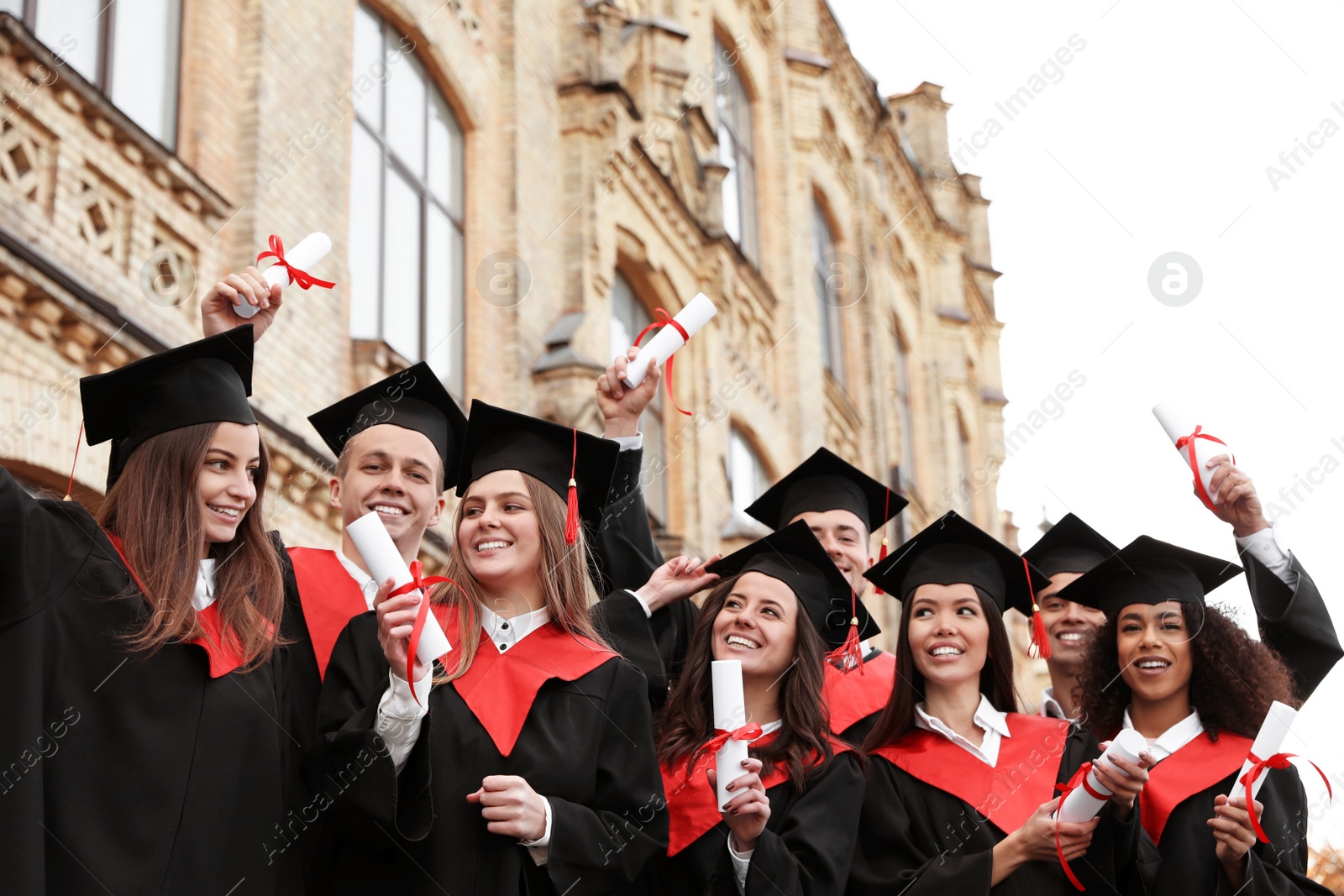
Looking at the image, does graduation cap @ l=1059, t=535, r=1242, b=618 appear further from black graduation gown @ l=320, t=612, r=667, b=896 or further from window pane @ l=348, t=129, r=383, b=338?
window pane @ l=348, t=129, r=383, b=338

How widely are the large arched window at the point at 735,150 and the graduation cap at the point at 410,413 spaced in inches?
505

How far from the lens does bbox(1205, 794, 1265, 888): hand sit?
382 cm

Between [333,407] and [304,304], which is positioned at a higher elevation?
[304,304]

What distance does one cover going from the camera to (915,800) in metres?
4.23

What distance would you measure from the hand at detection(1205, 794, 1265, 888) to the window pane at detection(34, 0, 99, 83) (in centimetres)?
593

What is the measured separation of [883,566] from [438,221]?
7.04 metres

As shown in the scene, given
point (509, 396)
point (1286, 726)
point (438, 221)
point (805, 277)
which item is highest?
point (805, 277)

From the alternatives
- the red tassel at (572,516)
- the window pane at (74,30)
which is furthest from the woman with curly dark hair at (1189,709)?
the window pane at (74,30)

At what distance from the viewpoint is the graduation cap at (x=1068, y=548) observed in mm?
5633

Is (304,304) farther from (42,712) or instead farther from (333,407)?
(42,712)

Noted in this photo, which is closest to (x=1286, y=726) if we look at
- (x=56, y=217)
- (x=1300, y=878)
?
(x=1300, y=878)

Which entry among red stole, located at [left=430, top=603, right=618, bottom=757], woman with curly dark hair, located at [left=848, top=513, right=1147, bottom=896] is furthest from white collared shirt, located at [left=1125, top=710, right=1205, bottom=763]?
red stole, located at [left=430, top=603, right=618, bottom=757]

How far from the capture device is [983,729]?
174 inches

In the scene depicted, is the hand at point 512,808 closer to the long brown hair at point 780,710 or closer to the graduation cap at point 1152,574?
the long brown hair at point 780,710
